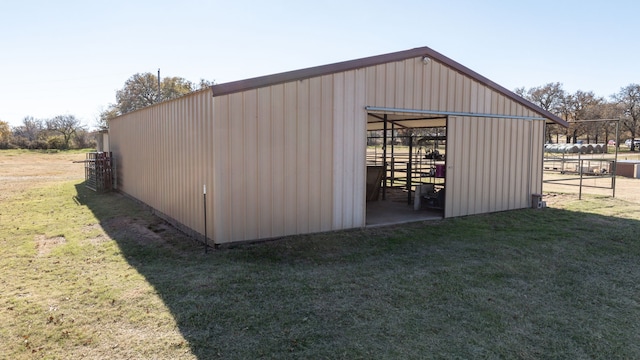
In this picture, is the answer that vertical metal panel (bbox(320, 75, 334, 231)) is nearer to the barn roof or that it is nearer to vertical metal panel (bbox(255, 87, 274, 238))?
the barn roof

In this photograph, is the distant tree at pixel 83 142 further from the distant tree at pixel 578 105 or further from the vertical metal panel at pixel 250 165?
the distant tree at pixel 578 105

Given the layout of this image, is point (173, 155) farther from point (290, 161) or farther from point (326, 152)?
point (326, 152)

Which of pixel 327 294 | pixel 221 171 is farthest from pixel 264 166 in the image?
pixel 327 294

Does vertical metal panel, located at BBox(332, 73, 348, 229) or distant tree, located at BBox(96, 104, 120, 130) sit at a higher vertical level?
distant tree, located at BBox(96, 104, 120, 130)

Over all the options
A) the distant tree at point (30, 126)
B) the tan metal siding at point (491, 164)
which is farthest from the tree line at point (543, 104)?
the tan metal siding at point (491, 164)

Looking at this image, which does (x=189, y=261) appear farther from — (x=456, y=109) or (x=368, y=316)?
(x=456, y=109)

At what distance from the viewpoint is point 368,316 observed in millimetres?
3266

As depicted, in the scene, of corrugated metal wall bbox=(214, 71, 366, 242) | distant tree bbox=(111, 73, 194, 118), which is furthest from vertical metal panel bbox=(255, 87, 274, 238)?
distant tree bbox=(111, 73, 194, 118)

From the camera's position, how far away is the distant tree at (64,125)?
42.2 m

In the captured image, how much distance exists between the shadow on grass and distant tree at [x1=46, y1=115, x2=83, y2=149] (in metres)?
43.7

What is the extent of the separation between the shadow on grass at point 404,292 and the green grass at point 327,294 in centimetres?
2

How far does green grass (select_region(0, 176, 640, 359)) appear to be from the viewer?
2.81m

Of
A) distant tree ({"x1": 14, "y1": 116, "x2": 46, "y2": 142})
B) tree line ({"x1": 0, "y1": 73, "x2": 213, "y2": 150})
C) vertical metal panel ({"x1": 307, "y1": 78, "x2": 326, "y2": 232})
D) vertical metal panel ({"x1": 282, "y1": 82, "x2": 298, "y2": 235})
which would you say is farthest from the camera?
distant tree ({"x1": 14, "y1": 116, "x2": 46, "y2": 142})

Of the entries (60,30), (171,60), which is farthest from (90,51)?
(171,60)
